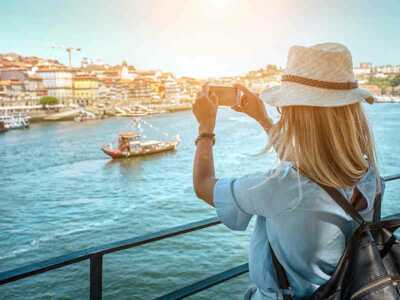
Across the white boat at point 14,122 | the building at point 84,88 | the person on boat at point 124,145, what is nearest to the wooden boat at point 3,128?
the white boat at point 14,122

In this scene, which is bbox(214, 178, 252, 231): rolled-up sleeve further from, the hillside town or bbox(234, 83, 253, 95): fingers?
the hillside town

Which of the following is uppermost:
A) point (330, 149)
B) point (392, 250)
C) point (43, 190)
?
point (330, 149)

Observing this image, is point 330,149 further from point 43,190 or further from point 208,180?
point 43,190

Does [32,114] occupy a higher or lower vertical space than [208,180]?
lower

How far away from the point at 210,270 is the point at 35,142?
50.3 feet

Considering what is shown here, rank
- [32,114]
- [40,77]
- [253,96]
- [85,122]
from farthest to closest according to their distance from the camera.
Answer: [40,77] → [32,114] → [85,122] → [253,96]

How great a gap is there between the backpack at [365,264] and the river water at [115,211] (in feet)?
6.37

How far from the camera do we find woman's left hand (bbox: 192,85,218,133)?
1.83ft

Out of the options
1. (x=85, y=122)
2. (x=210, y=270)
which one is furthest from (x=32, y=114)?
(x=210, y=270)

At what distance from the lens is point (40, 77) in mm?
44000

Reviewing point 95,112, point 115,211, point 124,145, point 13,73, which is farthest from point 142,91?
point 115,211

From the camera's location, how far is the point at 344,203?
457 millimetres

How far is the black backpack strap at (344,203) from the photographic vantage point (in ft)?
1.49

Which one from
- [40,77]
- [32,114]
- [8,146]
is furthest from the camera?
[40,77]
